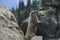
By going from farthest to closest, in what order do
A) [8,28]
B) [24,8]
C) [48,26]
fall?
[24,8], [48,26], [8,28]

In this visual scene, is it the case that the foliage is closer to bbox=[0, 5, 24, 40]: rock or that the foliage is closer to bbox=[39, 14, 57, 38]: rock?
bbox=[39, 14, 57, 38]: rock

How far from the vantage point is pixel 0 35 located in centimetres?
572

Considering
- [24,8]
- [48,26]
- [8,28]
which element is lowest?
[24,8]

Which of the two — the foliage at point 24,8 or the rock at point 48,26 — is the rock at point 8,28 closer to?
the rock at point 48,26

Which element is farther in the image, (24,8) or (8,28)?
(24,8)

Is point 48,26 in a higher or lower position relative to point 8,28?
lower

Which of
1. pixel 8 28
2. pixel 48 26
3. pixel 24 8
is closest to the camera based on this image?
pixel 8 28

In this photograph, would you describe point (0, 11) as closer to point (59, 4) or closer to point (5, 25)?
point (5, 25)

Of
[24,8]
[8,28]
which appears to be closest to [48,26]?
[8,28]

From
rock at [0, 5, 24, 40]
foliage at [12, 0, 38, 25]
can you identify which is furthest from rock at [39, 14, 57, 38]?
foliage at [12, 0, 38, 25]

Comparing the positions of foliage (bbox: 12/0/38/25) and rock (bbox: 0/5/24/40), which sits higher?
rock (bbox: 0/5/24/40)

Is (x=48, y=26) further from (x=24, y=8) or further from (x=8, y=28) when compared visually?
(x=24, y=8)

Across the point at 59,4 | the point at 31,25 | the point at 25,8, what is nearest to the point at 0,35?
the point at 31,25

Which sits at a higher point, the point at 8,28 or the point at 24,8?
the point at 8,28
